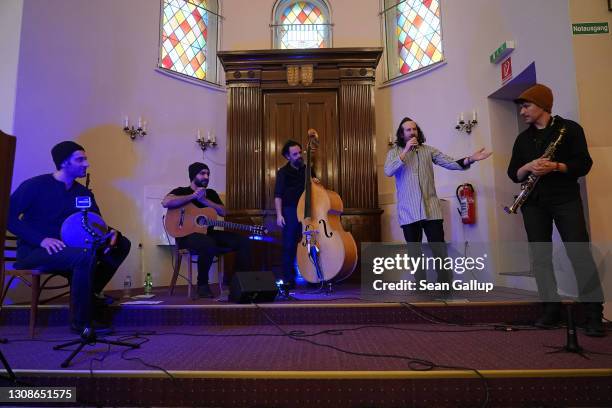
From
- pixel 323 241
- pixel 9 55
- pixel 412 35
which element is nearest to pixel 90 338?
pixel 323 241

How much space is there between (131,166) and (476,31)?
452cm

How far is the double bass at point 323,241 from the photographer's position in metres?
3.40

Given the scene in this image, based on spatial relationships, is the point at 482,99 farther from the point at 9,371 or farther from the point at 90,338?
the point at 9,371

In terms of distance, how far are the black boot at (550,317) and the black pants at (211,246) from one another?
2.51m

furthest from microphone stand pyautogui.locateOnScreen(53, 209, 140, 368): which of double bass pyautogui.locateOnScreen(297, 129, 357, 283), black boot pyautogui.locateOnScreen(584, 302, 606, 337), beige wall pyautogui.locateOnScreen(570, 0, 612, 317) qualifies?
beige wall pyautogui.locateOnScreen(570, 0, 612, 317)

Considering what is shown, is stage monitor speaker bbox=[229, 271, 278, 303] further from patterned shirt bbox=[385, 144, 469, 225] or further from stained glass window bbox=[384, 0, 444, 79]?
stained glass window bbox=[384, 0, 444, 79]

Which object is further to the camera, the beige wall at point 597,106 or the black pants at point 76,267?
the beige wall at point 597,106

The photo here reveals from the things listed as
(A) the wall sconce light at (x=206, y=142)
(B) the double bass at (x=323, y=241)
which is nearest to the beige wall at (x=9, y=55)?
(A) the wall sconce light at (x=206, y=142)

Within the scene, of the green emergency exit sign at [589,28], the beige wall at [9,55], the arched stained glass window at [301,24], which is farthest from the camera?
the arched stained glass window at [301,24]

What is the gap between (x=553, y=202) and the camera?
8.60 feet

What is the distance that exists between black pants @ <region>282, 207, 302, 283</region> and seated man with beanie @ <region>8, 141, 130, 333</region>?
1449 millimetres

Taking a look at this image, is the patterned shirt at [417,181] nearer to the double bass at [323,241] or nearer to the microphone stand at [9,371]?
the double bass at [323,241]

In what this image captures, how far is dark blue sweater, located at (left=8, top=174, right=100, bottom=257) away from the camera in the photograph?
108 inches

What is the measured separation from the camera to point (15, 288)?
3646 millimetres
